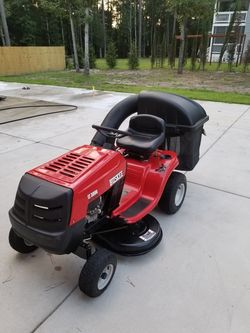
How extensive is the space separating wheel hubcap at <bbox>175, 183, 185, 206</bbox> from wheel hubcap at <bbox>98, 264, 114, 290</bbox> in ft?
3.16

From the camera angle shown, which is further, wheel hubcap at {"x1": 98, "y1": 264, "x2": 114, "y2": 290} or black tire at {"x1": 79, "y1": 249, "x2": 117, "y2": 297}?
wheel hubcap at {"x1": 98, "y1": 264, "x2": 114, "y2": 290}

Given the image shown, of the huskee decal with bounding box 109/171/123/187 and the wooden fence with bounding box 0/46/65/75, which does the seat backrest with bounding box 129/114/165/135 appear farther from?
the wooden fence with bounding box 0/46/65/75

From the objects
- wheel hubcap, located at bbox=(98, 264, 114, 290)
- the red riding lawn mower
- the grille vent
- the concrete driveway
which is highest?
the grille vent

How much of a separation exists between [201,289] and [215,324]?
23 cm

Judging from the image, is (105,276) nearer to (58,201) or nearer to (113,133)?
(58,201)

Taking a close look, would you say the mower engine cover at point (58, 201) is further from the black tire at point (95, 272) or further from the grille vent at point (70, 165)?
the black tire at point (95, 272)

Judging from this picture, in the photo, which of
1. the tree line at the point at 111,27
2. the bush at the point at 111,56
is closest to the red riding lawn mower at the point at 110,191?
the tree line at the point at 111,27

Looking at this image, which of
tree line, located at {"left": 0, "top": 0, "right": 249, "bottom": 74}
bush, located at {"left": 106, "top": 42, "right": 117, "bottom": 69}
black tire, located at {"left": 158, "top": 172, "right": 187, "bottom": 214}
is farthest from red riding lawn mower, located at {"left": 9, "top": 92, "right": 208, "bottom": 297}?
bush, located at {"left": 106, "top": 42, "right": 117, "bottom": 69}

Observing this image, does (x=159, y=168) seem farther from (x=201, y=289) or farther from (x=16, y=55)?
(x=16, y=55)

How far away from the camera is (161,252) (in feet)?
6.32

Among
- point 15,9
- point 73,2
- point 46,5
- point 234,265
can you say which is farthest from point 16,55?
point 234,265

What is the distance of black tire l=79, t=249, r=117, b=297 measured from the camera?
147 cm

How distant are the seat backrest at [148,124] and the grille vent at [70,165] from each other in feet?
2.13

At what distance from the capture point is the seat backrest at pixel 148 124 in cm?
204
